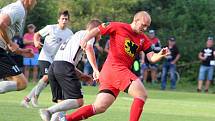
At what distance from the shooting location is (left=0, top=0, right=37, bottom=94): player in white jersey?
10.8 meters

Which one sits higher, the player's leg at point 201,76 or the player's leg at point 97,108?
the player's leg at point 97,108

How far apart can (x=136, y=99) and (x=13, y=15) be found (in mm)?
2358

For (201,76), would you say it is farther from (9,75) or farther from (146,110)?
(9,75)

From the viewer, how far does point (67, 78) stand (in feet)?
36.5

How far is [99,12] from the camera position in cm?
3422

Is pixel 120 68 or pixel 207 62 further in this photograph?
pixel 207 62

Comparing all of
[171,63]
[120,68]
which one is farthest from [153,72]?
[120,68]

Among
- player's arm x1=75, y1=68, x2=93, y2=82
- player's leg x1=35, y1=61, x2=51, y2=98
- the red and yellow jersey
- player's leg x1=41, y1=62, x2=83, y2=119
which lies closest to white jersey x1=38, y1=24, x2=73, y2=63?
player's leg x1=35, y1=61, x2=51, y2=98

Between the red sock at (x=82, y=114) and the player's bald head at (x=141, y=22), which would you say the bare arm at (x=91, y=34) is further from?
the red sock at (x=82, y=114)

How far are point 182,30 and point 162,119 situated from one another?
818 inches

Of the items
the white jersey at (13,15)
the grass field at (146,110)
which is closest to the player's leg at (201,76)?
the grass field at (146,110)

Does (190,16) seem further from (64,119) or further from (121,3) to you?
(64,119)

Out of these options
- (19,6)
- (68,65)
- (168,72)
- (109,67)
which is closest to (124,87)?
(109,67)

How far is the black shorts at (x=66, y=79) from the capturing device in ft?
36.2
